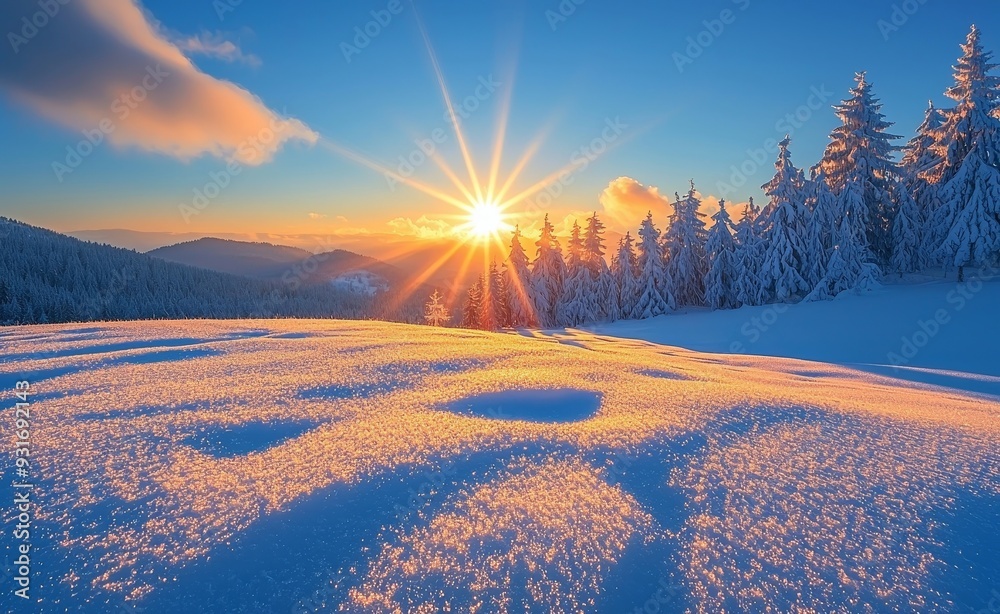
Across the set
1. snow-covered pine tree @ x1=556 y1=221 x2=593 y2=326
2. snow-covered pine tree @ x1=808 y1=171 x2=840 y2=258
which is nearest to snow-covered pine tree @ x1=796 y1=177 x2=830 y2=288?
snow-covered pine tree @ x1=808 y1=171 x2=840 y2=258

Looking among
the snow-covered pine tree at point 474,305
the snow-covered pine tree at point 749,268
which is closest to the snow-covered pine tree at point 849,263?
the snow-covered pine tree at point 749,268

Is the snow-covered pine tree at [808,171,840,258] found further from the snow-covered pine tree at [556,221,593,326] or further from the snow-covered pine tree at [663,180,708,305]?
the snow-covered pine tree at [556,221,593,326]

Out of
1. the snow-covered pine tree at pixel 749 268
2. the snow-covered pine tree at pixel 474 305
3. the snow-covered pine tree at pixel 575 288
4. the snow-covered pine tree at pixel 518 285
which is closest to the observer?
the snow-covered pine tree at pixel 749 268

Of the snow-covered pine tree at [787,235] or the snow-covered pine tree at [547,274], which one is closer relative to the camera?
the snow-covered pine tree at [787,235]

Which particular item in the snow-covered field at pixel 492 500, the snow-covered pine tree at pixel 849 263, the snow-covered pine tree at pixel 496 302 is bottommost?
the snow-covered field at pixel 492 500

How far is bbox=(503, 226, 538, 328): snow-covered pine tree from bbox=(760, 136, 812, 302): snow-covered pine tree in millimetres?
19840

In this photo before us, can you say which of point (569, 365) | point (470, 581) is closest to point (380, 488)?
point (470, 581)

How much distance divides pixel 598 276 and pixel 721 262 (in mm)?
11091

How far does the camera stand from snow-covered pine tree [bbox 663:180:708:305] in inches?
1469

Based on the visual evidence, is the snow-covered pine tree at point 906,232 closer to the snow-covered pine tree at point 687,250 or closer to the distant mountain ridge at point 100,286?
the snow-covered pine tree at point 687,250

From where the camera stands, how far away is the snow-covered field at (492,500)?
1.39m

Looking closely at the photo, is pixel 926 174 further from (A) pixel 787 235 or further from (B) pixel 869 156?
(A) pixel 787 235

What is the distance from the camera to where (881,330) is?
16.9 meters

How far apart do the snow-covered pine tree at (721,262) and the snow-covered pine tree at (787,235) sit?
3623 mm
